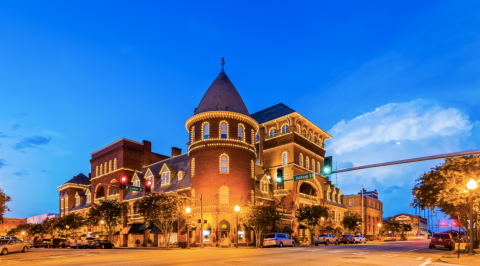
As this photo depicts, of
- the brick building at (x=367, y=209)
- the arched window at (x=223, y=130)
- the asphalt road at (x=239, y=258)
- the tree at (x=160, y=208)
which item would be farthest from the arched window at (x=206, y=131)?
the brick building at (x=367, y=209)

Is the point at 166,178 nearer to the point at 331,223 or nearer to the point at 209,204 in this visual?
the point at 209,204

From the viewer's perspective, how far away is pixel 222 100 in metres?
50.2

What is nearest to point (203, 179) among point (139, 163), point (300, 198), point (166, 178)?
point (166, 178)

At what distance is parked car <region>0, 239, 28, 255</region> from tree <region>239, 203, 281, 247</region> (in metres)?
23.4

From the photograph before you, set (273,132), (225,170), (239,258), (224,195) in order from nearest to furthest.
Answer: (239,258)
(224,195)
(225,170)
(273,132)

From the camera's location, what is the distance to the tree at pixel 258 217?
141 ft

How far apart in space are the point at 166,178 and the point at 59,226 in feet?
91.8

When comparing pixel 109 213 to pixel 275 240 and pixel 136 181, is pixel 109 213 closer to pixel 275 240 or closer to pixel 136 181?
pixel 136 181

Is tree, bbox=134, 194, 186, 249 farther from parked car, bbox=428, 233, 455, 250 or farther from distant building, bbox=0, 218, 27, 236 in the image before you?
distant building, bbox=0, 218, 27, 236

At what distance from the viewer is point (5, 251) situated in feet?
102

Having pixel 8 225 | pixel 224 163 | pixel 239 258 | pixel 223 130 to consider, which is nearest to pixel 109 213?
pixel 224 163

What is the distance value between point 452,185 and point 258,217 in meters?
22.3

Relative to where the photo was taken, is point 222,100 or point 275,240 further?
point 222,100

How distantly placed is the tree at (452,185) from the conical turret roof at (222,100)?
86.2ft
